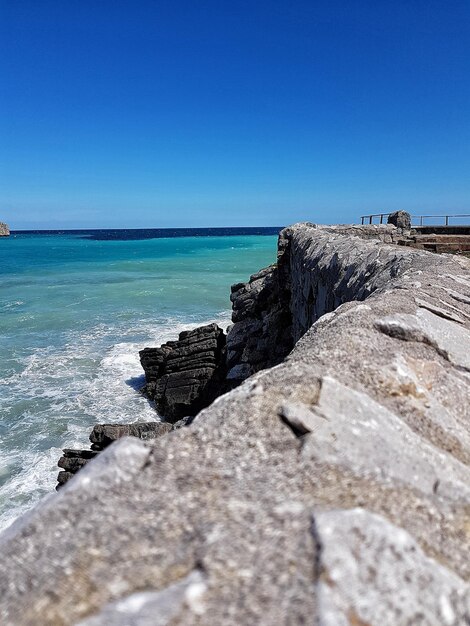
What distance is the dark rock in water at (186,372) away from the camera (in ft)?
37.9

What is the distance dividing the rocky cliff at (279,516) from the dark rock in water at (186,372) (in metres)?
9.87

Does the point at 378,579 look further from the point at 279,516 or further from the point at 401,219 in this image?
the point at 401,219

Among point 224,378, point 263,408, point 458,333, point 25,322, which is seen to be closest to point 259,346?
point 224,378

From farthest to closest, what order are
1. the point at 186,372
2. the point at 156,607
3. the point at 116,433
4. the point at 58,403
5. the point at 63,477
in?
the point at 186,372 < the point at 58,403 < the point at 116,433 < the point at 63,477 < the point at 156,607

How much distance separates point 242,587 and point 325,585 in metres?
0.17

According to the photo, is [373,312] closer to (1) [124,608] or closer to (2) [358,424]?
(2) [358,424]

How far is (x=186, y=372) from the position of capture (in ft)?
40.5

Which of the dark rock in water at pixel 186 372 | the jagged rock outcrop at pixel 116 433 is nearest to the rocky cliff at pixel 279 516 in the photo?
the jagged rock outcrop at pixel 116 433

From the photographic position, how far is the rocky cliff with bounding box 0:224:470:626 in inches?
37.4

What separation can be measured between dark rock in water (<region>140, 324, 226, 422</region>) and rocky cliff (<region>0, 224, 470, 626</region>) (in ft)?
32.4

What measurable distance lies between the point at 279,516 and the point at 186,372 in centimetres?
1137

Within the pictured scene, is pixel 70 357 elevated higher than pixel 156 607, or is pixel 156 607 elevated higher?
pixel 156 607

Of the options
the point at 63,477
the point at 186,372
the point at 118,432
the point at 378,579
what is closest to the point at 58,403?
the point at 186,372

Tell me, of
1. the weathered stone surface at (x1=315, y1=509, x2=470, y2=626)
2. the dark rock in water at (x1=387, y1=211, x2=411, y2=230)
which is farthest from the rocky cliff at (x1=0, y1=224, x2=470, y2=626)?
the dark rock in water at (x1=387, y1=211, x2=411, y2=230)
